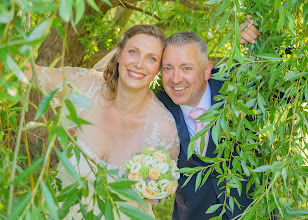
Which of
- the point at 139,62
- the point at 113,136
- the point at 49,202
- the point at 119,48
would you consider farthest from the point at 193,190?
the point at 49,202

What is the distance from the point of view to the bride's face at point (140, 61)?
261 centimetres

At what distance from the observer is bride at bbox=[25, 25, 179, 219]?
2713mm

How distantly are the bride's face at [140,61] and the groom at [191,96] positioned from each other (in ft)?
0.23

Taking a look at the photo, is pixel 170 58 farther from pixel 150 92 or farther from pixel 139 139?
pixel 139 139

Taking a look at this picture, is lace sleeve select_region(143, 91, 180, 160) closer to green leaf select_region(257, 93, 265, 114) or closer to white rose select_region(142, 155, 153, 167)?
white rose select_region(142, 155, 153, 167)

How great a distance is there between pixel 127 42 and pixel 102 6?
2.36 meters

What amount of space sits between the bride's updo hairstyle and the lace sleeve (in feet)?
0.98

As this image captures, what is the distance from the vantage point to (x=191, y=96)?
2.67 metres

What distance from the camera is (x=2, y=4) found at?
0.80 metres

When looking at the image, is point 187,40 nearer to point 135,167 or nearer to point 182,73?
point 182,73

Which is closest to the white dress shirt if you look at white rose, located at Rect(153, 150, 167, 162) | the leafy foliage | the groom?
the groom

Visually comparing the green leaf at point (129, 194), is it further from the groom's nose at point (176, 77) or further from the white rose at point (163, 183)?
the groom's nose at point (176, 77)

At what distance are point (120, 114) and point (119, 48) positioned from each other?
462 mm

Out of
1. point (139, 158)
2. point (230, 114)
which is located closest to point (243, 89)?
point (230, 114)
